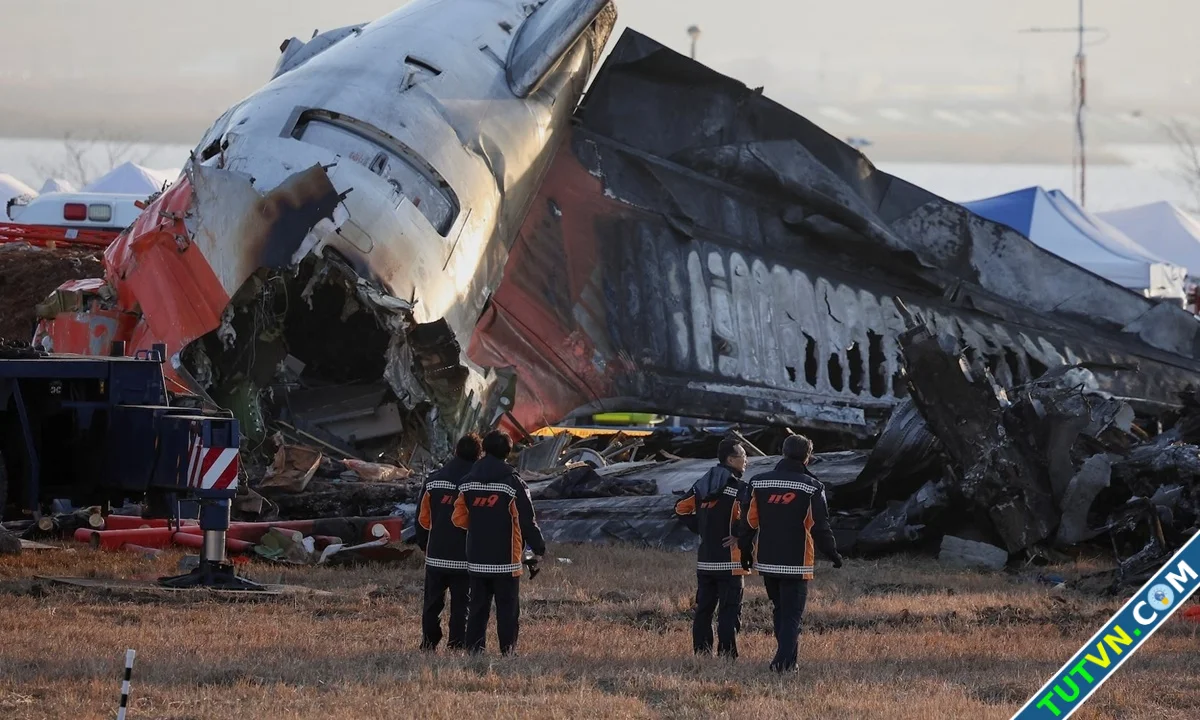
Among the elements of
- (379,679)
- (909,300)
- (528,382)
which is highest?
(909,300)

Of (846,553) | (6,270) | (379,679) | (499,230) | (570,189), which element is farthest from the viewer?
(6,270)

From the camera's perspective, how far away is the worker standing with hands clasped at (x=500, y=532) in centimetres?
946

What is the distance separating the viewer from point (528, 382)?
2259 centimetres

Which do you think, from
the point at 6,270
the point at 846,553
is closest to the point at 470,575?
the point at 846,553

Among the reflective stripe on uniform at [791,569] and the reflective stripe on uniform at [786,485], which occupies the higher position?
the reflective stripe on uniform at [786,485]

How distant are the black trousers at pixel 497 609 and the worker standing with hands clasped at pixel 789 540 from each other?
1.44m

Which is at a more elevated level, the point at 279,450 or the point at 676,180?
the point at 676,180

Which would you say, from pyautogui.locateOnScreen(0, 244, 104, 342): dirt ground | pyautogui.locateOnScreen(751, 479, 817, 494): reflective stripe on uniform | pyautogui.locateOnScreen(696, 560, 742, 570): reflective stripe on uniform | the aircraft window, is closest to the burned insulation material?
the aircraft window

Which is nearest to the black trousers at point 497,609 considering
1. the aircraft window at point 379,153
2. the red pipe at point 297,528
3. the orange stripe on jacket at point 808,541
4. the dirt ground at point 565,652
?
the dirt ground at point 565,652

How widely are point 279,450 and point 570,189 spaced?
7306 mm

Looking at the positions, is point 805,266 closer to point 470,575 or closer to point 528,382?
point 528,382

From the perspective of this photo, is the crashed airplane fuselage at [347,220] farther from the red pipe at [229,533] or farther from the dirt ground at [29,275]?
the dirt ground at [29,275]

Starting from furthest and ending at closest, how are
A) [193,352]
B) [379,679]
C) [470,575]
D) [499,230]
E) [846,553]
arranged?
[499,230] → [193,352] → [846,553] → [470,575] → [379,679]

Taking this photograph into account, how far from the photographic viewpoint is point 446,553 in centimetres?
981
